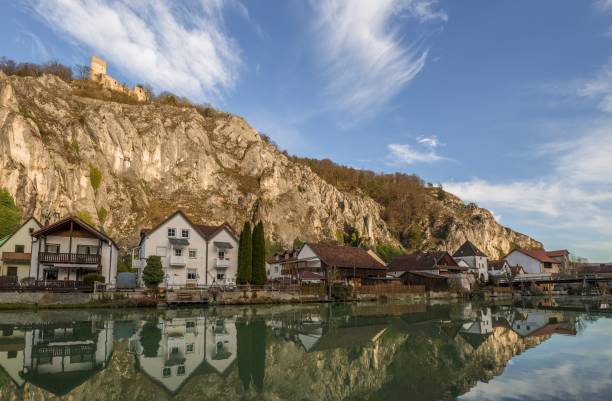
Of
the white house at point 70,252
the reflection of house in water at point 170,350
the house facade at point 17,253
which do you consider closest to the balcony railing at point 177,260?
the white house at point 70,252

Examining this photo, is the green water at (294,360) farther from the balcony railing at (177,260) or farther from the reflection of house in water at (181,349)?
the balcony railing at (177,260)

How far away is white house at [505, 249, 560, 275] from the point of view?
93.2m

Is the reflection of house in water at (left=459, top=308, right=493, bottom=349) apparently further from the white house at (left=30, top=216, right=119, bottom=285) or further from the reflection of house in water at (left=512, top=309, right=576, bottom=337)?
the white house at (left=30, top=216, right=119, bottom=285)

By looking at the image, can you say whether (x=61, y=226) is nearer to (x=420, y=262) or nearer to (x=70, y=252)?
(x=70, y=252)

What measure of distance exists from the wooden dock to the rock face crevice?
41.8 m

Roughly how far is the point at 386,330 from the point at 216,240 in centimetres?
3093

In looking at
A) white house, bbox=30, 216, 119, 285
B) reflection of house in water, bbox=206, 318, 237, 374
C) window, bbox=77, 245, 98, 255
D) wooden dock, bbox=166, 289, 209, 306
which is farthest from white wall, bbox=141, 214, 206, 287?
reflection of house in water, bbox=206, 318, 237, 374

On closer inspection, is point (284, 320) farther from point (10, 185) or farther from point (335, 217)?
point (335, 217)

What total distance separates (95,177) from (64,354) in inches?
3009

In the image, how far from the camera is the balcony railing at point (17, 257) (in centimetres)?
4415

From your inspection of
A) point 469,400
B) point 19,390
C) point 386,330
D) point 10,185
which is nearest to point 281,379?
point 469,400

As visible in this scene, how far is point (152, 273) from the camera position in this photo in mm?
41938

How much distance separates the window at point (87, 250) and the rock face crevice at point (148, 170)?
1346 inches

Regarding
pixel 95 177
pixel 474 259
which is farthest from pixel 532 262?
pixel 95 177
